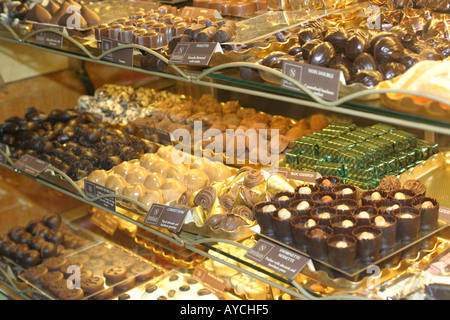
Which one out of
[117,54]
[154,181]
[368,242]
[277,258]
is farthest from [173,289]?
[368,242]

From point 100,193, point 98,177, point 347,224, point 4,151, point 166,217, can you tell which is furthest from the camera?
point 4,151

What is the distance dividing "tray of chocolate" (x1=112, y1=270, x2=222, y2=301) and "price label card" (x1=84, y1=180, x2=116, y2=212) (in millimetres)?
422

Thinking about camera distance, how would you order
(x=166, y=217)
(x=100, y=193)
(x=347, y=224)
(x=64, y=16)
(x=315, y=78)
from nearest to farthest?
(x=315, y=78), (x=347, y=224), (x=166, y=217), (x=100, y=193), (x=64, y=16)

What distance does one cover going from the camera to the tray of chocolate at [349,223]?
1396 millimetres

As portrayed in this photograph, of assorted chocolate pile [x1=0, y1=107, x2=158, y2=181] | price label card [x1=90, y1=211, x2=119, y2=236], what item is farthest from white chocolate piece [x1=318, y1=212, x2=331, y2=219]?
price label card [x1=90, y1=211, x2=119, y2=236]

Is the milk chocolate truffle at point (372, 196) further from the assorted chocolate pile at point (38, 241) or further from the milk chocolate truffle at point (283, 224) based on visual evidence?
the assorted chocolate pile at point (38, 241)

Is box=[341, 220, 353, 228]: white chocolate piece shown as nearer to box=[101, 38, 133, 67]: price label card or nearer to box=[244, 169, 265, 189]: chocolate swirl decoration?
box=[244, 169, 265, 189]: chocolate swirl decoration

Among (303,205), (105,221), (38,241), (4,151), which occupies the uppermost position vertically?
(303,205)

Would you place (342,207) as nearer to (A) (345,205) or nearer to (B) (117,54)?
(A) (345,205)

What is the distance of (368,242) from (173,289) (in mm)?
1013

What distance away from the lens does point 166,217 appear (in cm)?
177

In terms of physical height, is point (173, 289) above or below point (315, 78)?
below

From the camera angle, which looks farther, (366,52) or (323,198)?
(323,198)

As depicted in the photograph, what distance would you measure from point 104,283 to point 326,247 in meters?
1.24
